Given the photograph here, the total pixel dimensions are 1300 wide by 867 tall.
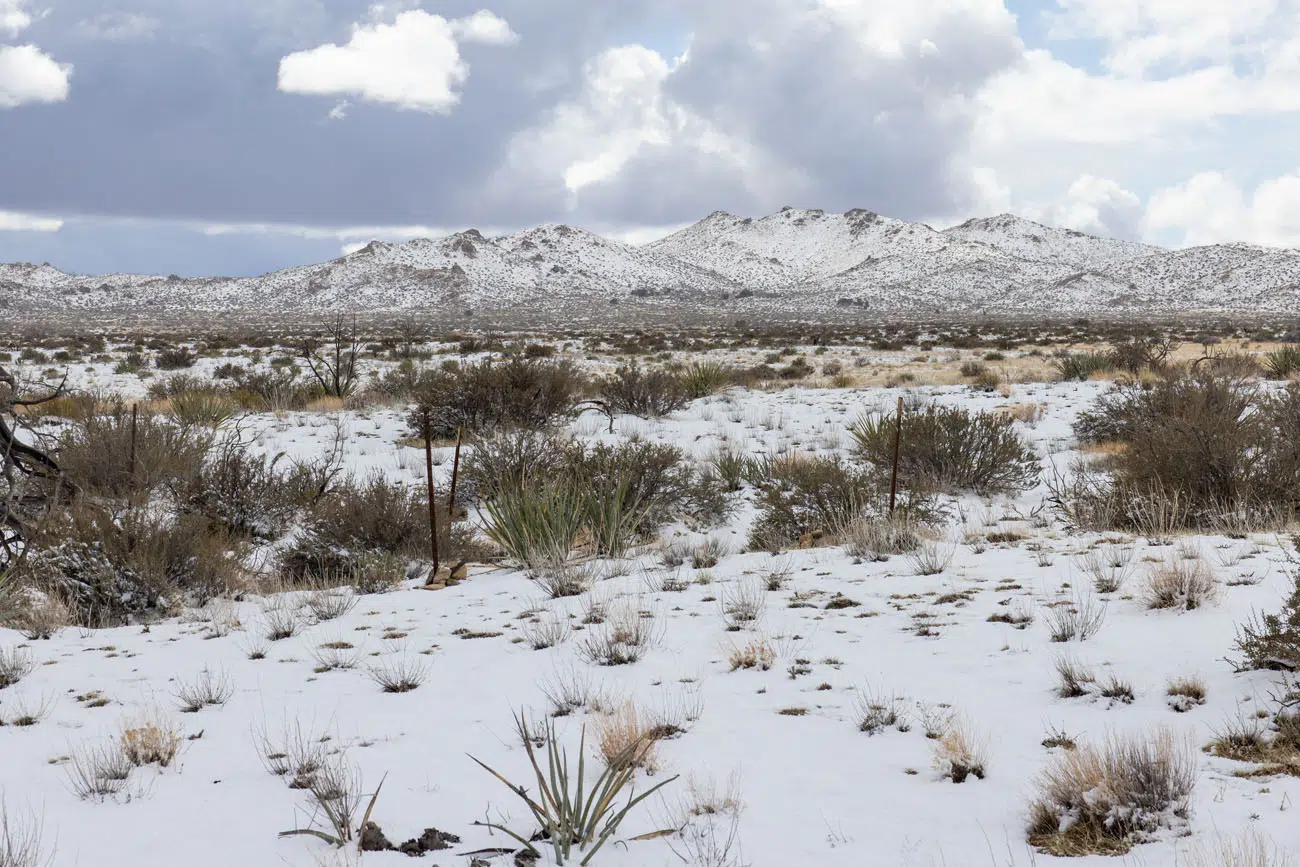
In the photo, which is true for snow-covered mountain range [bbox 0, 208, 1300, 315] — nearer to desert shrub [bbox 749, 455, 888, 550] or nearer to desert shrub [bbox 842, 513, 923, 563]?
desert shrub [bbox 749, 455, 888, 550]

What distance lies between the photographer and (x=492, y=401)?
13969 millimetres

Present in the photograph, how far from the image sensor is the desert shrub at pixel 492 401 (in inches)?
543

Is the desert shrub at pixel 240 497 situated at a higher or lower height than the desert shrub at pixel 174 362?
lower

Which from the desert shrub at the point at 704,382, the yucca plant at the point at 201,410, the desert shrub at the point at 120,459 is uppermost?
the desert shrub at the point at 704,382

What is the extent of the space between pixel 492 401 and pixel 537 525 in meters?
7.11

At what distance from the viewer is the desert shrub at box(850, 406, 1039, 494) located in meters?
10.1

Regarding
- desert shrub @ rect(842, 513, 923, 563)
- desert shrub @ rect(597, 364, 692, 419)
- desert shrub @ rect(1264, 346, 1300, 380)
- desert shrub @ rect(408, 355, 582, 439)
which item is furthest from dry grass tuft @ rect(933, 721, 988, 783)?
desert shrub @ rect(1264, 346, 1300, 380)

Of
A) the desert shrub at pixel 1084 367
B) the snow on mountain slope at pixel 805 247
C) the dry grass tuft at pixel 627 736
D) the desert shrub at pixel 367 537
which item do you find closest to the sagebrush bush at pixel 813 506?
the desert shrub at pixel 367 537

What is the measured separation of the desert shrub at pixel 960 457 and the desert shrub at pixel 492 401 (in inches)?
229

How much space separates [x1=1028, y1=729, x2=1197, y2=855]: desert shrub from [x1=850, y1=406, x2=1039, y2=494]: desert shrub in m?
7.19

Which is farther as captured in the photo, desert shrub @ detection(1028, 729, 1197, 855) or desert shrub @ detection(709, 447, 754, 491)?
desert shrub @ detection(709, 447, 754, 491)

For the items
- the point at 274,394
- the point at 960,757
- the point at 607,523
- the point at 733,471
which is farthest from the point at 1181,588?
the point at 274,394

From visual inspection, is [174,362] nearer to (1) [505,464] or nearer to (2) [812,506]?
(1) [505,464]

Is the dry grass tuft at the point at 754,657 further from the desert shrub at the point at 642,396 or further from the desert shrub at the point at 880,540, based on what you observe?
the desert shrub at the point at 642,396
